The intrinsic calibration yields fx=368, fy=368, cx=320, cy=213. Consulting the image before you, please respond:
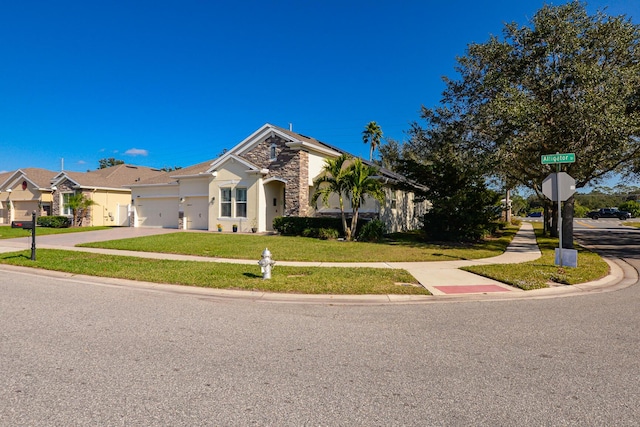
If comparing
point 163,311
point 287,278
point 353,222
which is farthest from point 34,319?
point 353,222

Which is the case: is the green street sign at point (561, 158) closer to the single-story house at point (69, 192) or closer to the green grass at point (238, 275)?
the green grass at point (238, 275)

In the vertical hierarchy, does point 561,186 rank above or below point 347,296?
above

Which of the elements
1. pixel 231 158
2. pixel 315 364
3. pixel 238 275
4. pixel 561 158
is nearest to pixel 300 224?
pixel 231 158

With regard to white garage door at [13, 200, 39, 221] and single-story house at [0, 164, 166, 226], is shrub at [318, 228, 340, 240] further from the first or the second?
white garage door at [13, 200, 39, 221]

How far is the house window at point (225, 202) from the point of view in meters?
22.9

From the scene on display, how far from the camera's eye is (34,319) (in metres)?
5.59

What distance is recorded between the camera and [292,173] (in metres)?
21.5

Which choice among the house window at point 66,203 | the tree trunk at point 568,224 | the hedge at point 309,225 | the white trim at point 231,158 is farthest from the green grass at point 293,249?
the house window at point 66,203

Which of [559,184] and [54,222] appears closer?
[559,184]

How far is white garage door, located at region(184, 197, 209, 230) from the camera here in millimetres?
24516

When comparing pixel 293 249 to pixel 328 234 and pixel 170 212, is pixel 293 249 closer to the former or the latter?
pixel 328 234

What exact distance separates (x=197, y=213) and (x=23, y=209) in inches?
839

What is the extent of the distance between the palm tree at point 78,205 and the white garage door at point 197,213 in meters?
9.07

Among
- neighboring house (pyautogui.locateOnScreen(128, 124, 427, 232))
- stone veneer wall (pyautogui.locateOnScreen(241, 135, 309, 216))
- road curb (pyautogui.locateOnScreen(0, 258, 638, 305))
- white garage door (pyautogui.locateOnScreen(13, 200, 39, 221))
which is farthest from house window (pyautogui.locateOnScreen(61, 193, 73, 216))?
road curb (pyautogui.locateOnScreen(0, 258, 638, 305))
